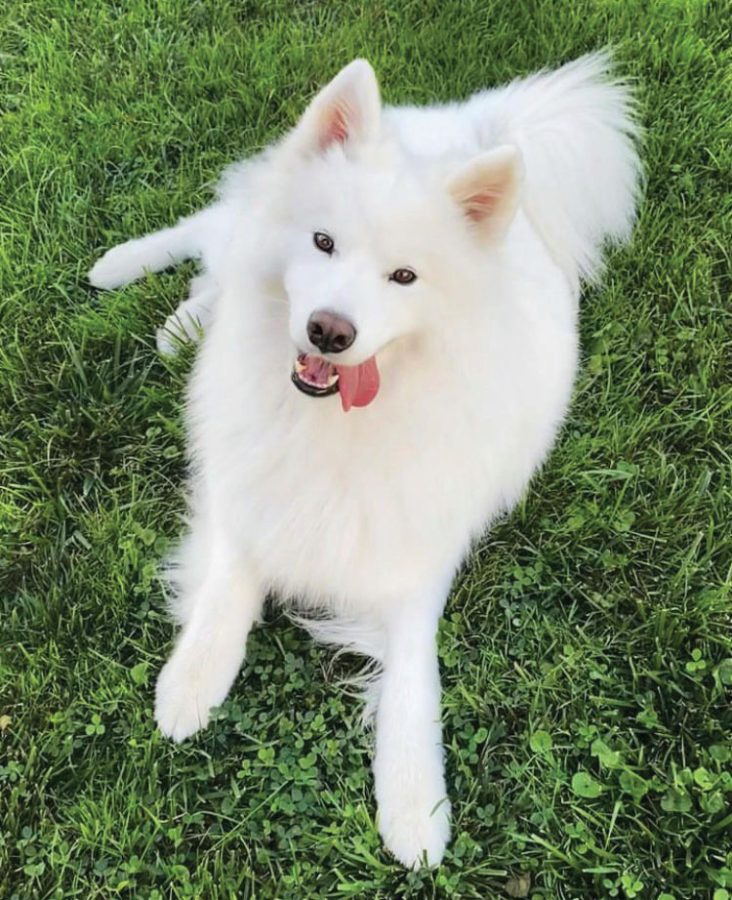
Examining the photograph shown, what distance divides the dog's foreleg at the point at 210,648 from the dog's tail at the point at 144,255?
1156 mm

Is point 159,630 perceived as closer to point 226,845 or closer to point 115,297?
point 226,845

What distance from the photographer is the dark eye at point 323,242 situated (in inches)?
65.5

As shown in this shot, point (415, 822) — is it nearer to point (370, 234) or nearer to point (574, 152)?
point (370, 234)

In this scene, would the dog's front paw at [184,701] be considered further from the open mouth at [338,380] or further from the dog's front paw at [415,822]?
the open mouth at [338,380]

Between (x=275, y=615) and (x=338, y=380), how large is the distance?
3.07 ft

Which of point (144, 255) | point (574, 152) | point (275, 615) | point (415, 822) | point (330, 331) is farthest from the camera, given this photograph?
point (144, 255)

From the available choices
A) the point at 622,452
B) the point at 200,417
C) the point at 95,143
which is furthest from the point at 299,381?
the point at 95,143

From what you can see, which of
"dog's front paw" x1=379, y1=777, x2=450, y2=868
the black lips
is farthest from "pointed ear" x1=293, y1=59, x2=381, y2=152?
"dog's front paw" x1=379, y1=777, x2=450, y2=868

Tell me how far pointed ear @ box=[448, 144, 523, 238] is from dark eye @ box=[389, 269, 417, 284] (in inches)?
6.6

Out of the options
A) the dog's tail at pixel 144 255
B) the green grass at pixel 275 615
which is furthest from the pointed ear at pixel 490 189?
the dog's tail at pixel 144 255

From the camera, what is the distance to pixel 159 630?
2359 mm

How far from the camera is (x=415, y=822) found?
78.7 inches

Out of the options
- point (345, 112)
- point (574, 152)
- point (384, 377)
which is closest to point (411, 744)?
point (384, 377)

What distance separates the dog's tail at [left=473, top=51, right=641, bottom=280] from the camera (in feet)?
8.41
